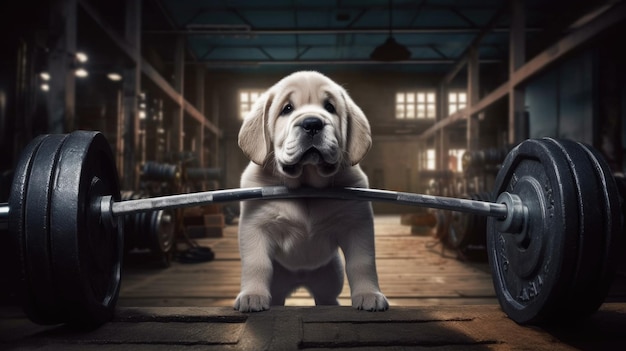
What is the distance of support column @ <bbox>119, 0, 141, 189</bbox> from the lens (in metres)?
6.67

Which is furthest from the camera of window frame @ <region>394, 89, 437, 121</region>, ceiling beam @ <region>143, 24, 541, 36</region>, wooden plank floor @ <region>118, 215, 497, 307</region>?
window frame @ <region>394, 89, 437, 121</region>

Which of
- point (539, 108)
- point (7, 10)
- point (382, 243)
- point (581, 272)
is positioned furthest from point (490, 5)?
point (581, 272)

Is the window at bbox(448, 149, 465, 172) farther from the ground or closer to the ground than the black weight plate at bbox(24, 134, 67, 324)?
farther from the ground

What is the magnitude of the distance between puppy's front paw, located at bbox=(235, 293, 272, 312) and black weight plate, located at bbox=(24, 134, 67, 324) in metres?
0.52

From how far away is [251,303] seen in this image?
143cm

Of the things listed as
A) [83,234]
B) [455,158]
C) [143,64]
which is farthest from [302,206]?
[455,158]

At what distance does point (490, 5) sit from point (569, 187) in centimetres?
897

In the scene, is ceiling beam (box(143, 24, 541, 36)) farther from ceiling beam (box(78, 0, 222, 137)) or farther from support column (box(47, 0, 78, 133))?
support column (box(47, 0, 78, 133))

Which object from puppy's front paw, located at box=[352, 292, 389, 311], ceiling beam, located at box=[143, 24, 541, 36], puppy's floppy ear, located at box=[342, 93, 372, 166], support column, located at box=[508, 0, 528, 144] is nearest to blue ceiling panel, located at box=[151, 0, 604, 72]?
ceiling beam, located at box=[143, 24, 541, 36]

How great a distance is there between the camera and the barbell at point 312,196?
1158 mm

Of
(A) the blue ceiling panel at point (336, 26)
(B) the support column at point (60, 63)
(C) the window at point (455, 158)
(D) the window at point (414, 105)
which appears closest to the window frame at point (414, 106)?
(D) the window at point (414, 105)

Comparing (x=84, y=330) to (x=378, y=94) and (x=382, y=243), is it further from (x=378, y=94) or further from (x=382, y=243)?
(x=378, y=94)

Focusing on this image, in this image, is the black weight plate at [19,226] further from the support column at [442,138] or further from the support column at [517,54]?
the support column at [442,138]

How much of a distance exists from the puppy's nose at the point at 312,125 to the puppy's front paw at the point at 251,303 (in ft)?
1.90
